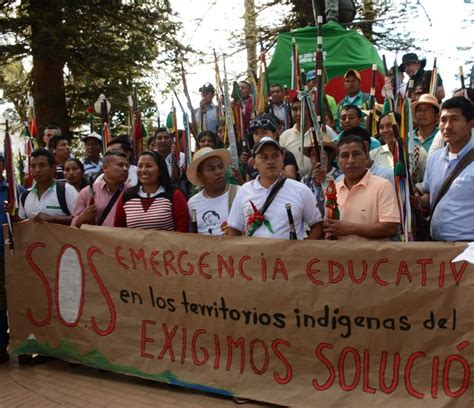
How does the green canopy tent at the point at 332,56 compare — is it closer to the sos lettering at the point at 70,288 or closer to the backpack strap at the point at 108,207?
the backpack strap at the point at 108,207

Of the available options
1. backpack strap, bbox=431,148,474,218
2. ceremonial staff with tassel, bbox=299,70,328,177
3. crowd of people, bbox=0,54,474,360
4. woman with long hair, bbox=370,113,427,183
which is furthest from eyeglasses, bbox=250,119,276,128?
backpack strap, bbox=431,148,474,218

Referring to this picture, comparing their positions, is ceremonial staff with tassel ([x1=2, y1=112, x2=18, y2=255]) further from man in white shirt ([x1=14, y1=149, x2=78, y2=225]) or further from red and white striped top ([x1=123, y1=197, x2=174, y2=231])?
red and white striped top ([x1=123, y1=197, x2=174, y2=231])

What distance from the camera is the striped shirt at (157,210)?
15.2ft

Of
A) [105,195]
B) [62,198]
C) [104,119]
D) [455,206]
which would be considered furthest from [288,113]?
[455,206]

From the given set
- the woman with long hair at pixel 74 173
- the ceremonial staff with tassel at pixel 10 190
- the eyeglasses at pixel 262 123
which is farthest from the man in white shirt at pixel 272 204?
the woman with long hair at pixel 74 173

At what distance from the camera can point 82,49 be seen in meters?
13.0

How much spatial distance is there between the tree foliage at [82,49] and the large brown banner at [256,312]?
809 centimetres

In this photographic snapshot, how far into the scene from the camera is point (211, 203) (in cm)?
478

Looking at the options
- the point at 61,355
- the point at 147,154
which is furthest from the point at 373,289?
the point at 61,355

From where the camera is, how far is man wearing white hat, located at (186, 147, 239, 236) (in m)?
4.72

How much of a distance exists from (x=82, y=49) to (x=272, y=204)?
10165mm

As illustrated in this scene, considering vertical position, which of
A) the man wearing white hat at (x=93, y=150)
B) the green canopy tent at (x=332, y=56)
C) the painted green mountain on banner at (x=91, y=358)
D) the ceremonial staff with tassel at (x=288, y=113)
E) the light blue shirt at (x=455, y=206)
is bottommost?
the painted green mountain on banner at (x=91, y=358)

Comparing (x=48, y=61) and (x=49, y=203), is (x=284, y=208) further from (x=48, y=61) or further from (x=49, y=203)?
(x=48, y=61)

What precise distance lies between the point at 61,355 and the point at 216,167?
2.07 metres
